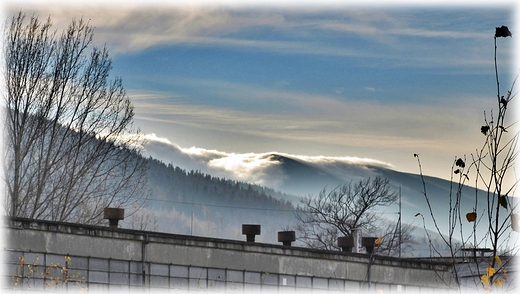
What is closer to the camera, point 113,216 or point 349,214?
point 113,216

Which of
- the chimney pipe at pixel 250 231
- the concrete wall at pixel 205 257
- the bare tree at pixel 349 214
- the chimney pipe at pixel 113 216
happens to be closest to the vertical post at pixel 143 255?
the concrete wall at pixel 205 257

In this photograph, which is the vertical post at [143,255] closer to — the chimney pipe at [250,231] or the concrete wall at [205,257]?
the concrete wall at [205,257]

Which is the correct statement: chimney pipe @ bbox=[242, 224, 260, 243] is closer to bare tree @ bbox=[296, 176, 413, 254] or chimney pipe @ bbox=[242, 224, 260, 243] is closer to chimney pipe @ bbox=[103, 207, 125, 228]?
chimney pipe @ bbox=[103, 207, 125, 228]

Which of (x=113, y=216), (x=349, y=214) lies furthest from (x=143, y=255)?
(x=349, y=214)

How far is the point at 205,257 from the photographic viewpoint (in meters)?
21.3

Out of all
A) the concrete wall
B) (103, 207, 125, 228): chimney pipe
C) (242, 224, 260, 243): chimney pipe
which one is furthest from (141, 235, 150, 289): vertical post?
(242, 224, 260, 243): chimney pipe

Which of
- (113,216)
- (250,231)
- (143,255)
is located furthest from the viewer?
(250,231)

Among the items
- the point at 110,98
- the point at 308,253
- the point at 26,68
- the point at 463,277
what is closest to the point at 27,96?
the point at 26,68

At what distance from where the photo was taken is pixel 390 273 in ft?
82.6

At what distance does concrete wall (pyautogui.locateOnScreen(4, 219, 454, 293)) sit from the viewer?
60.3 ft

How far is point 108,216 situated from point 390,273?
9.37 m

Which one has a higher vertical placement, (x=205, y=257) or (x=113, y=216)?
(x=113, y=216)

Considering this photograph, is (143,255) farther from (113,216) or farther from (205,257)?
(113,216)

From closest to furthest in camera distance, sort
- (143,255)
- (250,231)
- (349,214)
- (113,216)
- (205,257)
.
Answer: (143,255) < (205,257) < (113,216) < (250,231) < (349,214)
